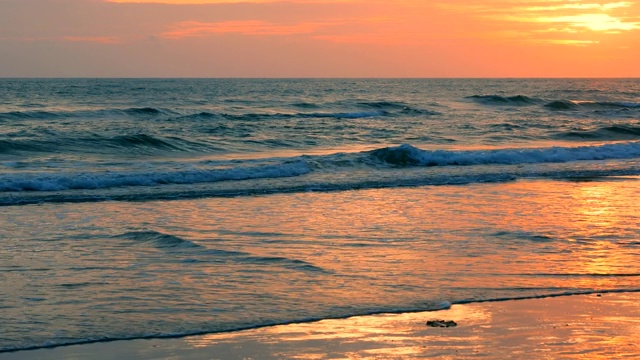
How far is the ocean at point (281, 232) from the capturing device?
7.72 m

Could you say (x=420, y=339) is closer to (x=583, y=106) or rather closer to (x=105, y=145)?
(x=105, y=145)

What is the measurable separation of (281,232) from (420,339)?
5.01 m

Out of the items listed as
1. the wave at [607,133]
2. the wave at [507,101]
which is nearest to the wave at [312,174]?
the wave at [607,133]

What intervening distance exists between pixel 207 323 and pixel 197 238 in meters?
3.99

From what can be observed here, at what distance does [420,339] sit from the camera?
6711mm

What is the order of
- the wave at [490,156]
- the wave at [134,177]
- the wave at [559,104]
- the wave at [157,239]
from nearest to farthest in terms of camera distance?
the wave at [157,239]
the wave at [134,177]
the wave at [490,156]
the wave at [559,104]

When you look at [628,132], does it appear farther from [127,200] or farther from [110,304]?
[110,304]

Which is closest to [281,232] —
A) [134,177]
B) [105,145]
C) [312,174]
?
[134,177]

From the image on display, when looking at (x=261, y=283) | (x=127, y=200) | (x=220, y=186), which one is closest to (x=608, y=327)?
(x=261, y=283)

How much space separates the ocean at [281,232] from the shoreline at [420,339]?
0.22 meters

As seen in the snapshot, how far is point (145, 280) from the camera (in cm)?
859

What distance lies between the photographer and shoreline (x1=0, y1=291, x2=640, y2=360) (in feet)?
20.8

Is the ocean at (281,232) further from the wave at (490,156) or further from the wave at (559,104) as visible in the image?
the wave at (559,104)

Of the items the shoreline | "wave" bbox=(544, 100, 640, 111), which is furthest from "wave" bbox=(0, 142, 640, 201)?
"wave" bbox=(544, 100, 640, 111)
